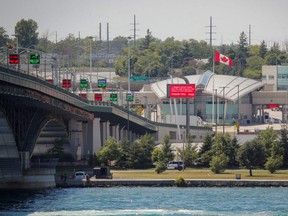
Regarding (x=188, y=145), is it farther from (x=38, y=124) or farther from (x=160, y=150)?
(x=38, y=124)

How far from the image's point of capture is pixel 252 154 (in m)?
166

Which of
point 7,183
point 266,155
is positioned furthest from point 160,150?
point 7,183

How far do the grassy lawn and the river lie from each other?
729 cm

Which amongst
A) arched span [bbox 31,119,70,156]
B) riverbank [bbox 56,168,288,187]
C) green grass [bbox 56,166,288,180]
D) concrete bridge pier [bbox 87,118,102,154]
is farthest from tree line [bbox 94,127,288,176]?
concrete bridge pier [bbox 87,118,102,154]

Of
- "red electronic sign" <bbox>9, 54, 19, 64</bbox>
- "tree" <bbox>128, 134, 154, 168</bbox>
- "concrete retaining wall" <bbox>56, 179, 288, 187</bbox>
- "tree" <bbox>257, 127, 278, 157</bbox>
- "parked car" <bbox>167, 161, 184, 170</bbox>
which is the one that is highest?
"red electronic sign" <bbox>9, 54, 19, 64</bbox>

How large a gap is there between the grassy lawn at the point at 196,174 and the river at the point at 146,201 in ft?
23.9

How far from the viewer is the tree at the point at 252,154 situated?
6491 inches

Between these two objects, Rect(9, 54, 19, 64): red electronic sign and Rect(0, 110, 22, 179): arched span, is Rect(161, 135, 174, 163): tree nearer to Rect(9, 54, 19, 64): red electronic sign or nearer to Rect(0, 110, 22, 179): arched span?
Rect(0, 110, 22, 179): arched span

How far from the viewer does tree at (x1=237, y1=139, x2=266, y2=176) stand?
164875 millimetres

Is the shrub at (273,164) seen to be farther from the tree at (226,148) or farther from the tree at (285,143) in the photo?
the tree at (226,148)

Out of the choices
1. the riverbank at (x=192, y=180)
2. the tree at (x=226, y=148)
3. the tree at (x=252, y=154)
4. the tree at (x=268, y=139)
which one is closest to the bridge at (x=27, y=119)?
the riverbank at (x=192, y=180)

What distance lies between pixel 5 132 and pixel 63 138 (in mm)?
42039

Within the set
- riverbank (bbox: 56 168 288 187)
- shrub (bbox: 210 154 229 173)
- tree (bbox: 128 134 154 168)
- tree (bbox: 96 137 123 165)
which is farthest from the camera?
tree (bbox: 96 137 123 165)

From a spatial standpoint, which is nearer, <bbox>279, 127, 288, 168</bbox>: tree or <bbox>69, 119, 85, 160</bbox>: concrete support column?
<bbox>279, 127, 288, 168</bbox>: tree
